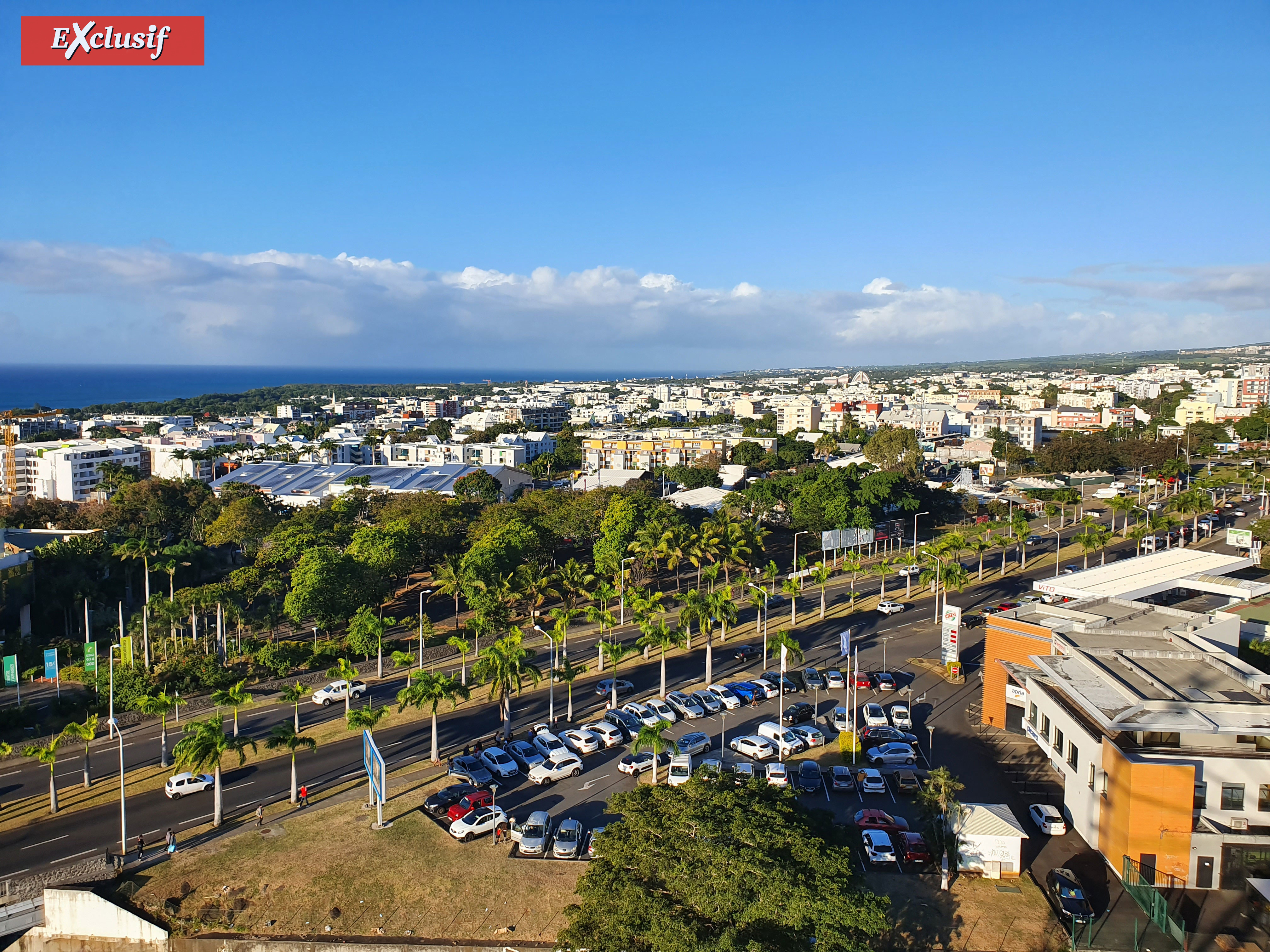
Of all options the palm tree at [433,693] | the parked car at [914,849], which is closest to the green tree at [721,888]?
the parked car at [914,849]

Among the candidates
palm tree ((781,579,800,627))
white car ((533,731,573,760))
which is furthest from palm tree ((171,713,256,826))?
palm tree ((781,579,800,627))

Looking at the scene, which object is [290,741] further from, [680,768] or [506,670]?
[680,768]

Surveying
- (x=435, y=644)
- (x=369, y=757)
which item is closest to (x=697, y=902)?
(x=369, y=757)

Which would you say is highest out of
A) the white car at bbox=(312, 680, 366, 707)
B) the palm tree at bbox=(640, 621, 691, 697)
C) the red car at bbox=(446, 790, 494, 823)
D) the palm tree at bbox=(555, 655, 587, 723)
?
the palm tree at bbox=(640, 621, 691, 697)

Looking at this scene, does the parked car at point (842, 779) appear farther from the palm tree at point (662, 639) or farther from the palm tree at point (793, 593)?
the palm tree at point (793, 593)

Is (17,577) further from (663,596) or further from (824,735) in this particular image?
(824,735)

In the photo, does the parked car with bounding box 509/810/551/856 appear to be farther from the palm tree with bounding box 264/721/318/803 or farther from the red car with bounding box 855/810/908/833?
the red car with bounding box 855/810/908/833

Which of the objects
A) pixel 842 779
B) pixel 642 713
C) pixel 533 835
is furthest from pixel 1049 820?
pixel 533 835
